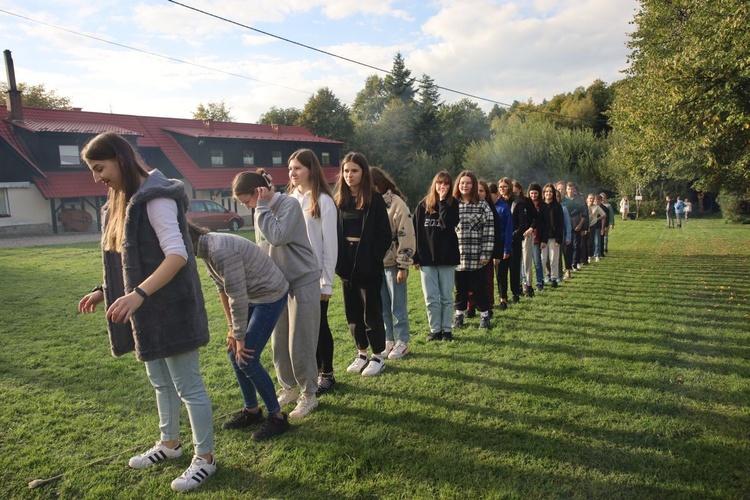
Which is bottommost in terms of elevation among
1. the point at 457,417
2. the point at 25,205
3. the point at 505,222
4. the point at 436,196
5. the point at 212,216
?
the point at 457,417

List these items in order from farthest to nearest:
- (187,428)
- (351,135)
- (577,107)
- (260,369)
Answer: (577,107) < (351,135) < (187,428) < (260,369)

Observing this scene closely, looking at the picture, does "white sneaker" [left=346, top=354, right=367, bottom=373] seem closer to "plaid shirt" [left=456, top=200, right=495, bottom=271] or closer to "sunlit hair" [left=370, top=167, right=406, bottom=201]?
"sunlit hair" [left=370, top=167, right=406, bottom=201]

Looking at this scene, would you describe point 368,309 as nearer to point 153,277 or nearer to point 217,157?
point 153,277

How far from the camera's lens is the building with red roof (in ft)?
86.4

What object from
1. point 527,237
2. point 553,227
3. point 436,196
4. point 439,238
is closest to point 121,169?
point 439,238

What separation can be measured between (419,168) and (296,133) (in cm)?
997

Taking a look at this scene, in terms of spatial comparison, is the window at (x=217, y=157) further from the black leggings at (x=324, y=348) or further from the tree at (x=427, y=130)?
the black leggings at (x=324, y=348)

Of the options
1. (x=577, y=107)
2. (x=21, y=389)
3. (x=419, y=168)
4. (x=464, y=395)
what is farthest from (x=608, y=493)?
(x=577, y=107)

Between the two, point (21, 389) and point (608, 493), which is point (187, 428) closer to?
point (21, 389)

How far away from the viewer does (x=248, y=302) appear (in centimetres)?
368

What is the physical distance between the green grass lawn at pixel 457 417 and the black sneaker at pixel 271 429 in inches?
2.7

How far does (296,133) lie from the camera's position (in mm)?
40812

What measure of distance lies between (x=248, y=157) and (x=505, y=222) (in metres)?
30.5

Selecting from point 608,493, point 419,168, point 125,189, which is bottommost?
point 608,493
